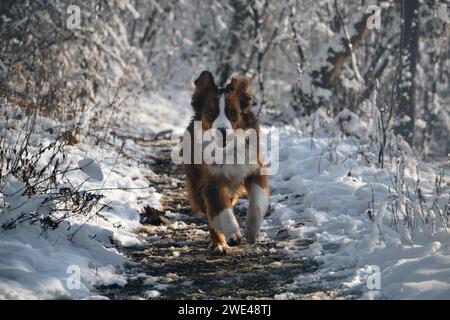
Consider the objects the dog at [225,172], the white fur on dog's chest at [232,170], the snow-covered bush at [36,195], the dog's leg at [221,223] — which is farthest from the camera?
the white fur on dog's chest at [232,170]

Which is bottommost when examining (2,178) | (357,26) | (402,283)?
(402,283)

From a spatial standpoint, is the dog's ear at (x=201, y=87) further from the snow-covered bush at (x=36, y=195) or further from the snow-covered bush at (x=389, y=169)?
the snow-covered bush at (x=389, y=169)

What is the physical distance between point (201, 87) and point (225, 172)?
106cm

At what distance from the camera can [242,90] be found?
6.02 meters

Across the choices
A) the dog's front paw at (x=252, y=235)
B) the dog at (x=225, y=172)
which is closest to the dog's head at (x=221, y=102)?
the dog at (x=225, y=172)

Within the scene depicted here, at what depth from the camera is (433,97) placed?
18.4m

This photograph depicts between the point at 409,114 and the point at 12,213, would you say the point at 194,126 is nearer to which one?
the point at 12,213

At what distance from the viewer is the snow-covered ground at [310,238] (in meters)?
Result: 3.75

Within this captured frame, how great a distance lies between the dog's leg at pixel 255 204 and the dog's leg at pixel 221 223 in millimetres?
137

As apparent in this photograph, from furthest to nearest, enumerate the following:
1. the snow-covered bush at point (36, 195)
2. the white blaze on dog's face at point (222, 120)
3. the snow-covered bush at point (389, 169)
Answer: the white blaze on dog's face at point (222, 120)
the snow-covered bush at point (389, 169)
the snow-covered bush at point (36, 195)

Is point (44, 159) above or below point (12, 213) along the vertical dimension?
above

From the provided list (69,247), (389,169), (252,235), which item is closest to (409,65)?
(389,169)

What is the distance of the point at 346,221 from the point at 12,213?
3.24 metres

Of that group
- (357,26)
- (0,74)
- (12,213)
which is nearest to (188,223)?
(12,213)
